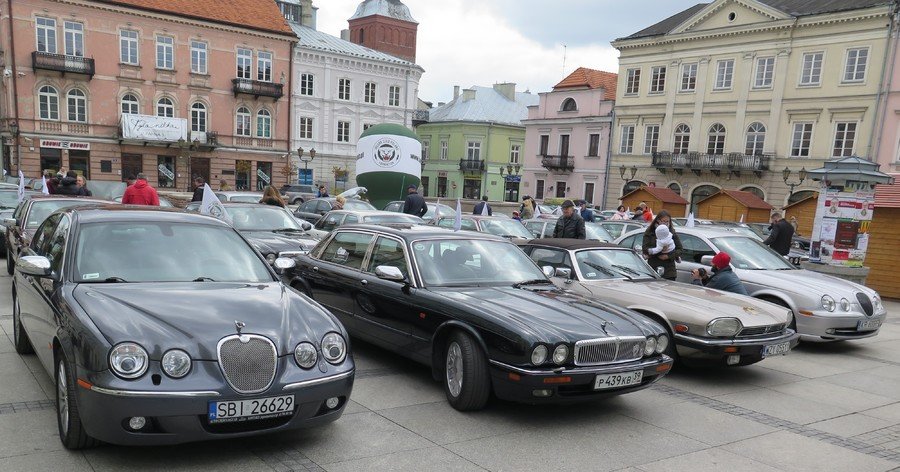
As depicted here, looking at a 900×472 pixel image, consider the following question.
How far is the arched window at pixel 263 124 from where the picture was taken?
148 ft

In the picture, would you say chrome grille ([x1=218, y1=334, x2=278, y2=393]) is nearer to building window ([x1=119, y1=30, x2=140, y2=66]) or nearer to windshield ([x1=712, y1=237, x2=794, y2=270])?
windshield ([x1=712, y1=237, x2=794, y2=270])

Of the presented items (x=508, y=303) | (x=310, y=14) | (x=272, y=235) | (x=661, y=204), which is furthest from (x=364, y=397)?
(x=310, y=14)

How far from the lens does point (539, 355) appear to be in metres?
4.87

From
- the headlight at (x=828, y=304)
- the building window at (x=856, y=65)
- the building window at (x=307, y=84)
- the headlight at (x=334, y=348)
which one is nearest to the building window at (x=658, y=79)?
Result: the building window at (x=856, y=65)

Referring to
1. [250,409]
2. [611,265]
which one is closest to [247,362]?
[250,409]

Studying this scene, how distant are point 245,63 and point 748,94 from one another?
109 feet

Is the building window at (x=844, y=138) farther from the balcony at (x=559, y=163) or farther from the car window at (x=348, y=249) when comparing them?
the car window at (x=348, y=249)

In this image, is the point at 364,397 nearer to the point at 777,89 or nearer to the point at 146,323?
the point at 146,323

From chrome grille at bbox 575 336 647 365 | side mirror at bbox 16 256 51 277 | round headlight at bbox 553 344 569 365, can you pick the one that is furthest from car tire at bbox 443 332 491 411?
side mirror at bbox 16 256 51 277

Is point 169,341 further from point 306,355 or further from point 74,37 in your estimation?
point 74,37

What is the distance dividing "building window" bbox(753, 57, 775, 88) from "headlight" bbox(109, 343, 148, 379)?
Result: 1562 inches

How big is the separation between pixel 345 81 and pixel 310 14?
557 inches

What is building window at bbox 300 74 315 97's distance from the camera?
161 ft

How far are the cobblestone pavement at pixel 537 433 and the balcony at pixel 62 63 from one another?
37795 millimetres
